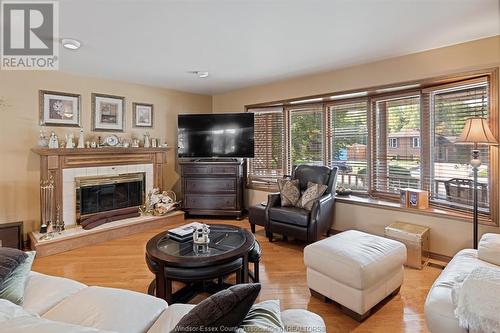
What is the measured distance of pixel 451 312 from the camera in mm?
1419

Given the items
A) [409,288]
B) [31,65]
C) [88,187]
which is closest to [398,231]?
[409,288]

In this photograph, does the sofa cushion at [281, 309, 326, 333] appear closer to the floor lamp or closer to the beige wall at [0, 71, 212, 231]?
the floor lamp

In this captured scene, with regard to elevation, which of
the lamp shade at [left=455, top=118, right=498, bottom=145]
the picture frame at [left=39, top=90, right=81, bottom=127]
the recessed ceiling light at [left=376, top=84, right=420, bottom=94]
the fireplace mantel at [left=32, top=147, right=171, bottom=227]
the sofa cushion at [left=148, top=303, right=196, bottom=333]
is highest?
the recessed ceiling light at [left=376, top=84, right=420, bottom=94]

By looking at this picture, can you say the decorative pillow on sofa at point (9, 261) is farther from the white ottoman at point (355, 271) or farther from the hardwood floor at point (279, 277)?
the white ottoman at point (355, 271)

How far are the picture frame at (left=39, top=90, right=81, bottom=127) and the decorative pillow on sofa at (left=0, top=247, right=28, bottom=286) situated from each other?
2.84m

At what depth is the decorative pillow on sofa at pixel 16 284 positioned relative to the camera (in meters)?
1.30

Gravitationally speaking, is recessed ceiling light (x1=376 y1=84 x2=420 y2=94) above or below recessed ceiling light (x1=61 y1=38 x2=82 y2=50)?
below

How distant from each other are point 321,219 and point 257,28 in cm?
228

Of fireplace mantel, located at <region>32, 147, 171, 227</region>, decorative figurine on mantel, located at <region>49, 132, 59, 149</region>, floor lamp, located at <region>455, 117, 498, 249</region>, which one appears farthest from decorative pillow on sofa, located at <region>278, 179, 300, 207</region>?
decorative figurine on mantel, located at <region>49, 132, 59, 149</region>

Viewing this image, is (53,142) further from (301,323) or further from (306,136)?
(301,323)

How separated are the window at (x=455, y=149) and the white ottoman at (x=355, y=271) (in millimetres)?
1393

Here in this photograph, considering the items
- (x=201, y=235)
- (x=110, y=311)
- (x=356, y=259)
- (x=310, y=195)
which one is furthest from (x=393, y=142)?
(x=110, y=311)

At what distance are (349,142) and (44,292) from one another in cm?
378

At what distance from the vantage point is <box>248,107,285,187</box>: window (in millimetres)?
4793
